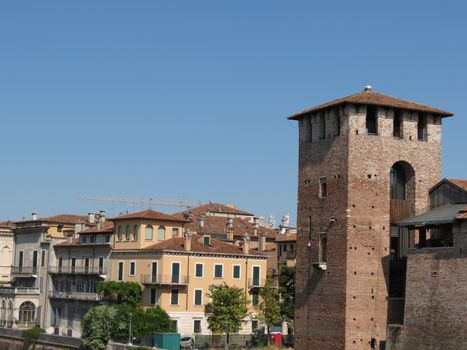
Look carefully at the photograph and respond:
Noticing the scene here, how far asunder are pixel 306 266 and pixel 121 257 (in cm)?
2134

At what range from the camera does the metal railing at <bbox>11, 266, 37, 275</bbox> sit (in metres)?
76.4

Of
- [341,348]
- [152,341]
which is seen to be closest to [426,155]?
[341,348]

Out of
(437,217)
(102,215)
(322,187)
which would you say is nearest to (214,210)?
(102,215)

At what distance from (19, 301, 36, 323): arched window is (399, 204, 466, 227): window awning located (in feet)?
128

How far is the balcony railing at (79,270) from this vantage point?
67.6 metres

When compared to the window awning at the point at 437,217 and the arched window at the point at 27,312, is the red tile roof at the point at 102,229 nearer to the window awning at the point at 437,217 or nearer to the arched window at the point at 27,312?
the arched window at the point at 27,312

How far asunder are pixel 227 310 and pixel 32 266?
23.0 metres

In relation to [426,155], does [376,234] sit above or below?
below

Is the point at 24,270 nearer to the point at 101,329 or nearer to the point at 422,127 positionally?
the point at 101,329

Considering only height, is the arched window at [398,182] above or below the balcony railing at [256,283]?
above

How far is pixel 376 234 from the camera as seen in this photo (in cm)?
4578

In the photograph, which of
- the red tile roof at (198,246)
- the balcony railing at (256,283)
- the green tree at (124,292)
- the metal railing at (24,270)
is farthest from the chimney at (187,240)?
the metal railing at (24,270)

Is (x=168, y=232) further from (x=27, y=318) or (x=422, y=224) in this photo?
(x=422, y=224)

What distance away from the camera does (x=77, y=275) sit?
7031cm
